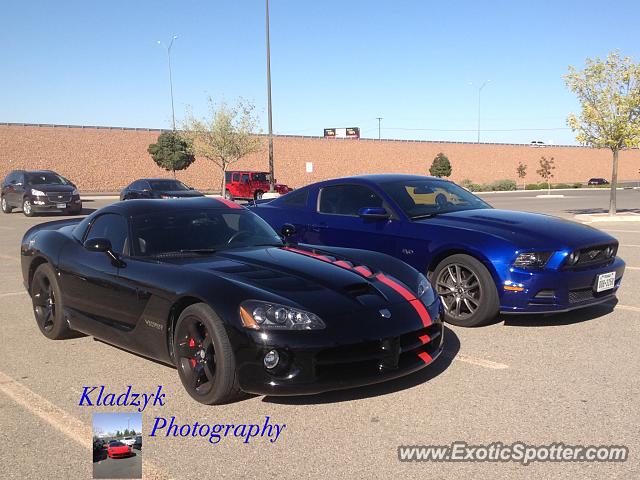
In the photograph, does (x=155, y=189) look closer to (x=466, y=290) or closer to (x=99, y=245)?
(x=466, y=290)

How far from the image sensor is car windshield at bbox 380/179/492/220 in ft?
22.1

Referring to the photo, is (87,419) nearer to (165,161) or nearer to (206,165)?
(165,161)

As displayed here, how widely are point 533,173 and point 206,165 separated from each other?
1754 inches

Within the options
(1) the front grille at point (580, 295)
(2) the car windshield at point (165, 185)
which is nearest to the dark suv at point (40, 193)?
(2) the car windshield at point (165, 185)

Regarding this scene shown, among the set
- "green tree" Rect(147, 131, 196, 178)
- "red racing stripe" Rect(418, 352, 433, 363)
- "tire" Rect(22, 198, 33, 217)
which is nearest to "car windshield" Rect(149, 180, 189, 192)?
"tire" Rect(22, 198, 33, 217)

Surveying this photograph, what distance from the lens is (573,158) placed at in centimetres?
8556

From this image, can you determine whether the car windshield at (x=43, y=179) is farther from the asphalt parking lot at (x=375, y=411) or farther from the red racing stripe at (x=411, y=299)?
the red racing stripe at (x=411, y=299)

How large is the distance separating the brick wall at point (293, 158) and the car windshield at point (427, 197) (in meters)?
45.4

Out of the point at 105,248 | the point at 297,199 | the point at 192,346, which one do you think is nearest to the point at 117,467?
the point at 192,346

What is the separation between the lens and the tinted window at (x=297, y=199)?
772 centimetres

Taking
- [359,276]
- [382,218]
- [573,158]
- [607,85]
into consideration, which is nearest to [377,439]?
[359,276]

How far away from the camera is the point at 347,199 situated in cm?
729

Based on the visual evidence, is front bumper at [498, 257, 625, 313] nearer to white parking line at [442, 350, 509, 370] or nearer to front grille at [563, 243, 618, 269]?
front grille at [563, 243, 618, 269]

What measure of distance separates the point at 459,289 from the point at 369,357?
2.43 metres
